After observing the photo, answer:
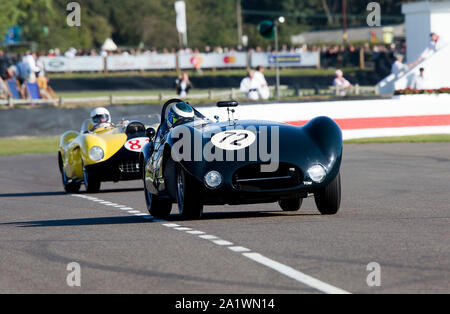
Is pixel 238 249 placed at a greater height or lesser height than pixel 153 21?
lesser

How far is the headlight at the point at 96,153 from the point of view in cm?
1584

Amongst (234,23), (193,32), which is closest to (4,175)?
(193,32)

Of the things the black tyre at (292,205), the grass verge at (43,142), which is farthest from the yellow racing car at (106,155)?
the grass verge at (43,142)

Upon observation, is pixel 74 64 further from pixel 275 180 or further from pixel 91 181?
pixel 275 180

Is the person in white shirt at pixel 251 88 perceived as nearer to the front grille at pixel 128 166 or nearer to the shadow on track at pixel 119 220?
the front grille at pixel 128 166

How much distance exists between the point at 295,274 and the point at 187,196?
343 cm

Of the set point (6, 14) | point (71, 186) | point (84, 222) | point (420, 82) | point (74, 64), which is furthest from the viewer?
point (6, 14)

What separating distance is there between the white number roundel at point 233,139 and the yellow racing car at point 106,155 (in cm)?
566

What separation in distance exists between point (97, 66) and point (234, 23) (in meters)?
57.3

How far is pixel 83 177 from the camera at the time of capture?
1644cm

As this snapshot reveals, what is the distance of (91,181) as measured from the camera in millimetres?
16188

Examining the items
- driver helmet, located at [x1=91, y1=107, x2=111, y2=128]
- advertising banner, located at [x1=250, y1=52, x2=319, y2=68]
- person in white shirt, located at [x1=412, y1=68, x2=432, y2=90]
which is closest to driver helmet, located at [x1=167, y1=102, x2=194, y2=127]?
driver helmet, located at [x1=91, y1=107, x2=111, y2=128]

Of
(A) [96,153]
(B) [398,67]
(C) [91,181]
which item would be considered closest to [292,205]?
(A) [96,153]
